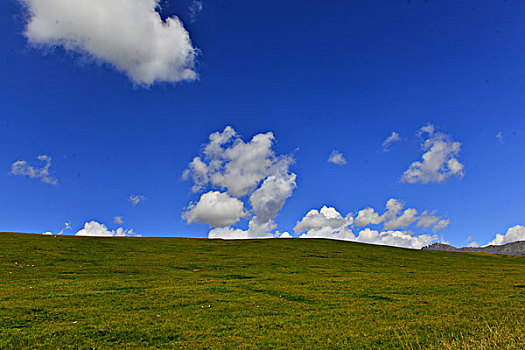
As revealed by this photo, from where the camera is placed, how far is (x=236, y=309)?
19.3 meters

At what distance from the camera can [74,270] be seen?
113ft

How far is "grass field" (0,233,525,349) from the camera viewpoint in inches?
541

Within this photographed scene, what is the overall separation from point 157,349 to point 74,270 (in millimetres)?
27714

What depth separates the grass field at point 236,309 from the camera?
13.8 metres

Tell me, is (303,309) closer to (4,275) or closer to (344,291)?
(344,291)

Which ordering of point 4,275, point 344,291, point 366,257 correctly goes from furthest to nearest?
point 366,257, point 4,275, point 344,291

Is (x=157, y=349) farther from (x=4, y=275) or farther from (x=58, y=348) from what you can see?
(x=4, y=275)

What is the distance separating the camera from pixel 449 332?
14734 millimetres

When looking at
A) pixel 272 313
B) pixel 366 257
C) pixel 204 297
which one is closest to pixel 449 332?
pixel 272 313

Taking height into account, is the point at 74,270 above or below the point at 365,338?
above

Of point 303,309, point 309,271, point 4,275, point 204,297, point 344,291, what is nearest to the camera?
point 303,309

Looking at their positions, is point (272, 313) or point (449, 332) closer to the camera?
point (449, 332)

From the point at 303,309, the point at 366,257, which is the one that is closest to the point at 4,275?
the point at 303,309

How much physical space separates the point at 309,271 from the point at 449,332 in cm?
2426
